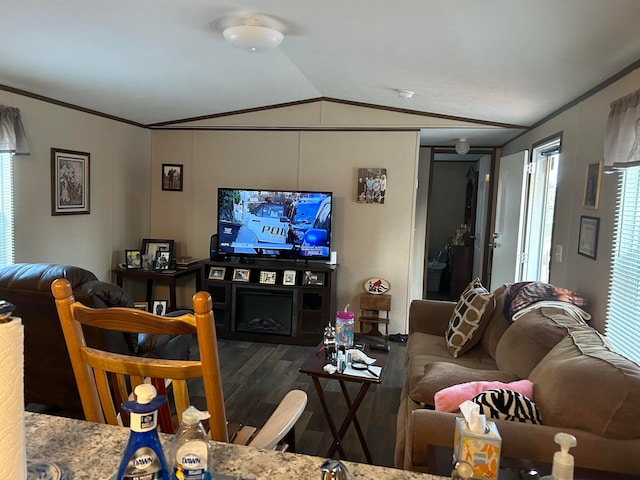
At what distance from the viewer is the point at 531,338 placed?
233 centimetres

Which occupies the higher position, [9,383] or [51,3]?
[51,3]

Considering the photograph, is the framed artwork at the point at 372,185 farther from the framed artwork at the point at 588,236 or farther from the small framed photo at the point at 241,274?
the framed artwork at the point at 588,236

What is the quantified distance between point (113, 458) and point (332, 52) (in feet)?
9.37

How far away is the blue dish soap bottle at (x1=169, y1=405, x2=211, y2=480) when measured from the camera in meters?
0.71

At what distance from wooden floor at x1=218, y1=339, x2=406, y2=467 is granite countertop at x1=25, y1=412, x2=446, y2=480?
1802mm

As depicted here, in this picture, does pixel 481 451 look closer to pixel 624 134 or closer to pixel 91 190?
pixel 624 134

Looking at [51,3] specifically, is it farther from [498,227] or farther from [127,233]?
[498,227]

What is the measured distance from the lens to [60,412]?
9.66ft

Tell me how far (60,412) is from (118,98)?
2.71 metres

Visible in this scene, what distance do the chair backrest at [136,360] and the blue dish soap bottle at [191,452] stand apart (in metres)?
0.19

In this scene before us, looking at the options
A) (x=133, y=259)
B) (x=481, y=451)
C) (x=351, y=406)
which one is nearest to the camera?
(x=481, y=451)

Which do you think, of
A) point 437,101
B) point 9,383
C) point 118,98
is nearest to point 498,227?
point 437,101

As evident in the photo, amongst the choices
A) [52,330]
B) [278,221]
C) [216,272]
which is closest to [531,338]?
[52,330]

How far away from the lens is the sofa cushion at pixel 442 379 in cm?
217
